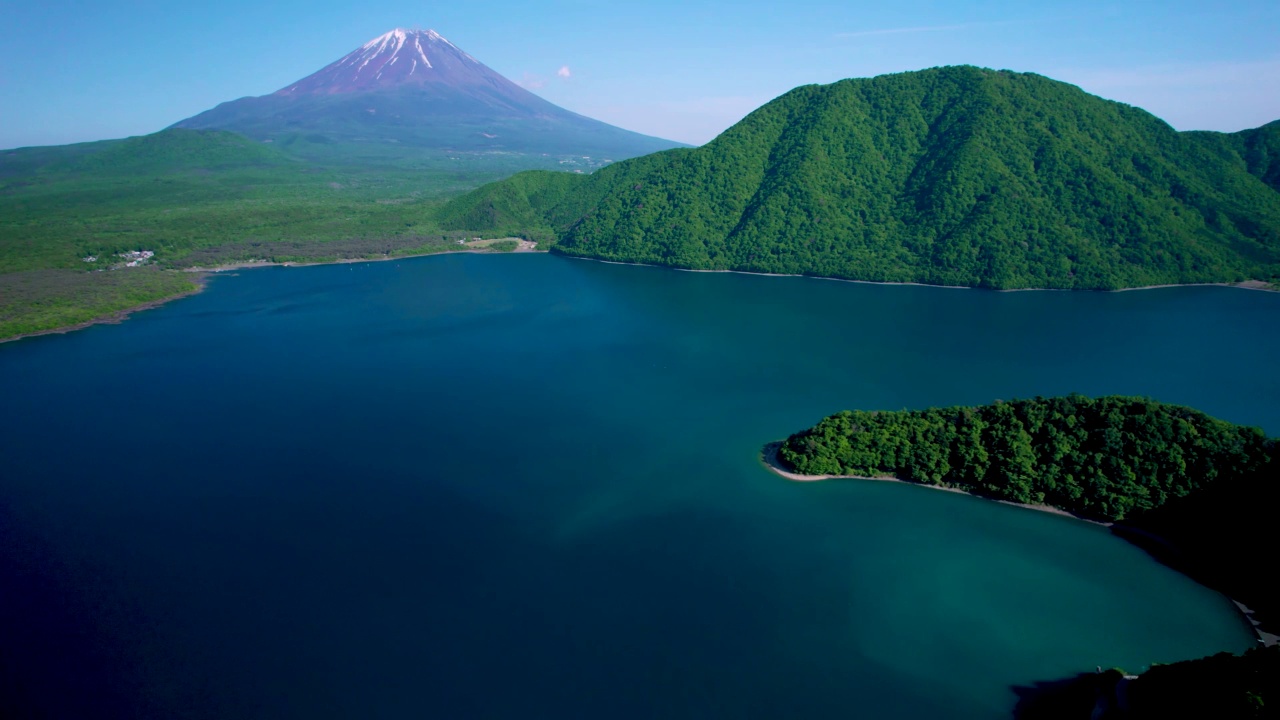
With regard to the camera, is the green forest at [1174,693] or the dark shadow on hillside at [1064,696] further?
the dark shadow on hillside at [1064,696]

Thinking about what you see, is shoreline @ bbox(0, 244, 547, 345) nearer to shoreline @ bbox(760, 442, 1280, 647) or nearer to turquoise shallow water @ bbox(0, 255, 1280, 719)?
turquoise shallow water @ bbox(0, 255, 1280, 719)

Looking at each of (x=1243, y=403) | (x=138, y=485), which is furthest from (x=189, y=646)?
(x=1243, y=403)

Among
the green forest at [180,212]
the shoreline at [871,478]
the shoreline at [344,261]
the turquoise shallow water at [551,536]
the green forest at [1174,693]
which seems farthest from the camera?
the shoreline at [344,261]

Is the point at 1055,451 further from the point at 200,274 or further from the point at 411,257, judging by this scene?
the point at 200,274

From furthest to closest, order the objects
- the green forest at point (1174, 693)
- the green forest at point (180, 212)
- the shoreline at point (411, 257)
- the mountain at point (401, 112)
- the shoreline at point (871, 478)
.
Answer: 1. the mountain at point (401, 112)
2. the green forest at point (180, 212)
3. the shoreline at point (411, 257)
4. the shoreline at point (871, 478)
5. the green forest at point (1174, 693)

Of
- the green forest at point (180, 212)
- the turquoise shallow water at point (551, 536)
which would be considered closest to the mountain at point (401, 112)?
the green forest at point (180, 212)

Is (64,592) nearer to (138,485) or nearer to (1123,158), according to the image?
(138,485)

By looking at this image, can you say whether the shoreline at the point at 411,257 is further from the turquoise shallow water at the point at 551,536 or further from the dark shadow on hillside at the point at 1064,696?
the dark shadow on hillside at the point at 1064,696
